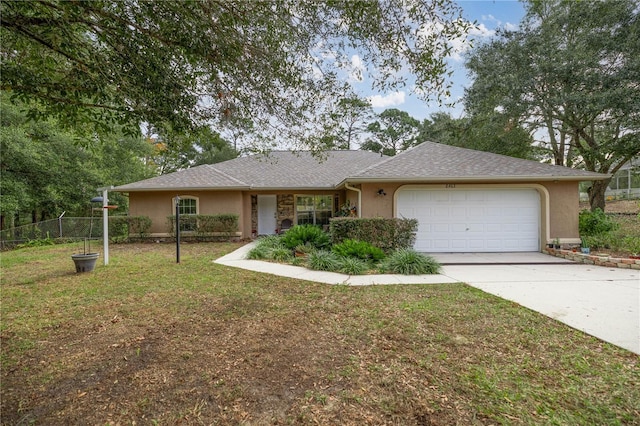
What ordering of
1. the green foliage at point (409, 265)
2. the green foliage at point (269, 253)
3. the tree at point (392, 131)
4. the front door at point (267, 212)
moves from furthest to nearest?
1. the tree at point (392, 131)
2. the front door at point (267, 212)
3. the green foliage at point (269, 253)
4. the green foliage at point (409, 265)

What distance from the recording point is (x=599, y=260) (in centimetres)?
728

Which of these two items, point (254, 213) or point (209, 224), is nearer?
point (209, 224)

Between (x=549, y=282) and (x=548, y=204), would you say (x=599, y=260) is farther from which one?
(x=549, y=282)

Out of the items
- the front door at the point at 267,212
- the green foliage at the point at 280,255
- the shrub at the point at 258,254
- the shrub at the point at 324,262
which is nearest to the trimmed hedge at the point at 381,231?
the shrub at the point at 324,262

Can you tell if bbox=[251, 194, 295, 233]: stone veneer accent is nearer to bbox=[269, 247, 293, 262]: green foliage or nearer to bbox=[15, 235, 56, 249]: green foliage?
bbox=[269, 247, 293, 262]: green foliage

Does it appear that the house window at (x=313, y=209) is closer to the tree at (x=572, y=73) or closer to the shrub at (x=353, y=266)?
the shrub at (x=353, y=266)

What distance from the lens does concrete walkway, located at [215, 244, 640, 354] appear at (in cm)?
376

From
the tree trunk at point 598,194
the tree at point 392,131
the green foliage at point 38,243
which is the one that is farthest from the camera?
the tree at point 392,131

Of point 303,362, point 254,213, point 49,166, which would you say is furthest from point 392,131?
point 303,362

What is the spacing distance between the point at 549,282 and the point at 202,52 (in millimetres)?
6991

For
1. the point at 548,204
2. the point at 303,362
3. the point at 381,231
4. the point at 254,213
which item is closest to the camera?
the point at 303,362

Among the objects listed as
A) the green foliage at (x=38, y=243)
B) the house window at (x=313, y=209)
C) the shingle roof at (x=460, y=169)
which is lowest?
the green foliage at (x=38, y=243)

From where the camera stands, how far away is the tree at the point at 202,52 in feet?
10.1

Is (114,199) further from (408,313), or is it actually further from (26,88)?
(408,313)
